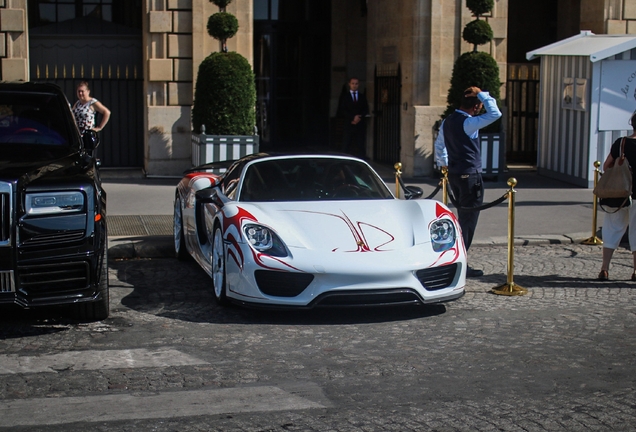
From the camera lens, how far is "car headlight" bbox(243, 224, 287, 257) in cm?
743

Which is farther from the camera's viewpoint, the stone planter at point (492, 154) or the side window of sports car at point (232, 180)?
the stone planter at point (492, 154)

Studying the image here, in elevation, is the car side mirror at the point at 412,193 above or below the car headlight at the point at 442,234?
above

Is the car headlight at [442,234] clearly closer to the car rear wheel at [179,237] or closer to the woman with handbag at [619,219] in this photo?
the woman with handbag at [619,219]

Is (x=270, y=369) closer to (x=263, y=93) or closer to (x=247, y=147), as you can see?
(x=247, y=147)

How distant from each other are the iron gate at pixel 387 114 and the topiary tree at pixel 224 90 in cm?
332

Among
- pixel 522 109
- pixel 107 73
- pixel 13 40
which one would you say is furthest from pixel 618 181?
pixel 13 40

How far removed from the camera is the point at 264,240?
7.52 m

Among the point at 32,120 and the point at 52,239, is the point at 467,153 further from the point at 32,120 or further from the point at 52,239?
the point at 52,239

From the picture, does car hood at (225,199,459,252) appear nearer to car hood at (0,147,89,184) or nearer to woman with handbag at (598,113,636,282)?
car hood at (0,147,89,184)

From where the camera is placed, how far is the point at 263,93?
843 inches

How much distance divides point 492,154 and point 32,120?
31.8ft

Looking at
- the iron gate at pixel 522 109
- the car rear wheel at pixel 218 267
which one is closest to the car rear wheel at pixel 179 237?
the car rear wheel at pixel 218 267

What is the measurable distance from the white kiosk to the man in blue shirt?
6.05 meters

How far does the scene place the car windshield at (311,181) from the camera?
8.44 metres
